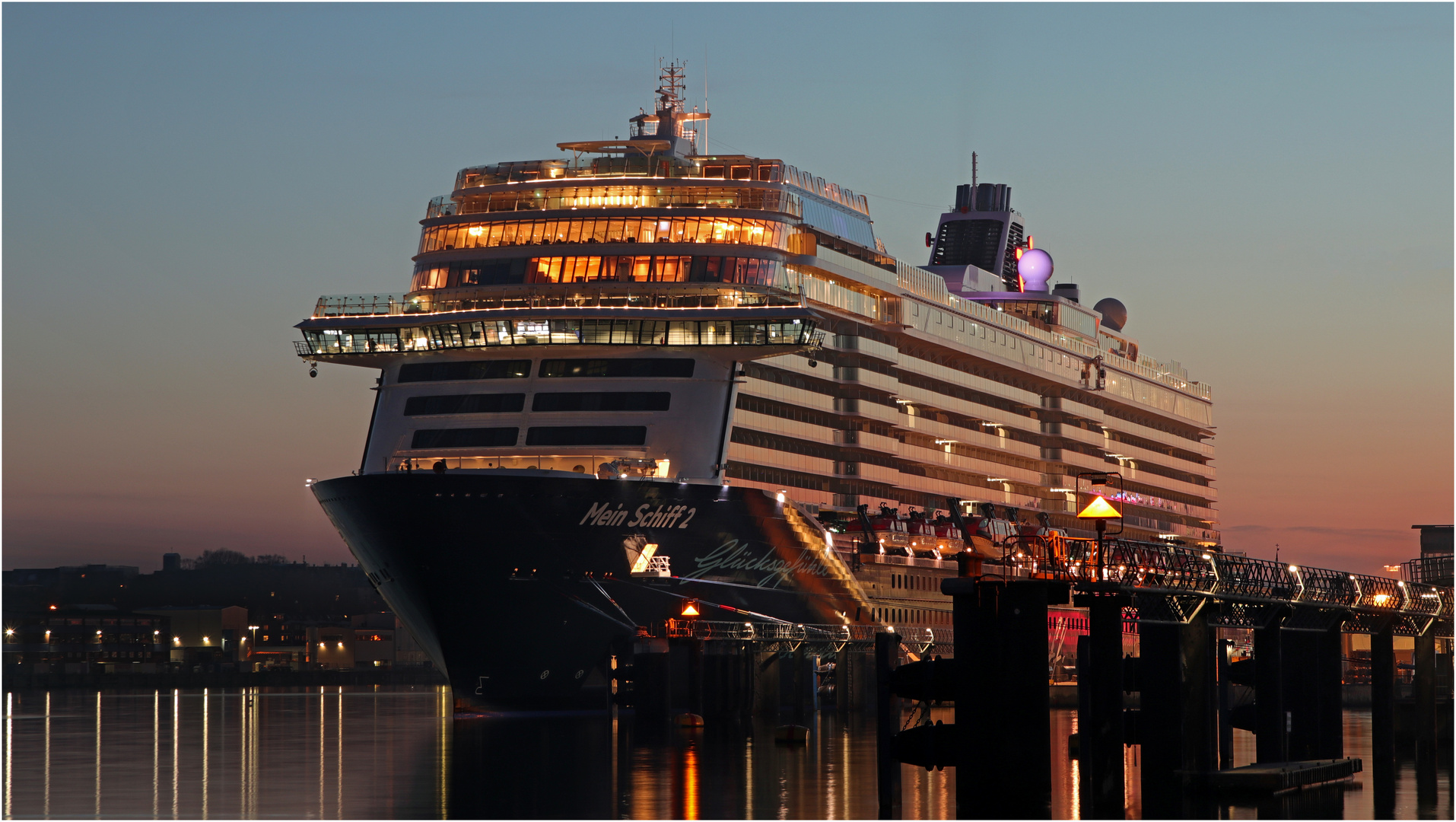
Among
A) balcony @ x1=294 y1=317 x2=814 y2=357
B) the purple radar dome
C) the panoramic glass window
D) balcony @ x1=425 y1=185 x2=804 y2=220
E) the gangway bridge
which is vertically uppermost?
the purple radar dome

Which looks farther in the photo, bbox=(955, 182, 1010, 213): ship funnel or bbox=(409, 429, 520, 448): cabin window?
bbox=(955, 182, 1010, 213): ship funnel

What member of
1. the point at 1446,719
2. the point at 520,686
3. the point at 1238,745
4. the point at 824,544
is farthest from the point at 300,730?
the point at 1446,719

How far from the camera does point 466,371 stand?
6397 centimetres

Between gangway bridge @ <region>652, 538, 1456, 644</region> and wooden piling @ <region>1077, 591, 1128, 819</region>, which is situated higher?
gangway bridge @ <region>652, 538, 1456, 644</region>

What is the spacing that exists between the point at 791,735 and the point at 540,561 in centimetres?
927

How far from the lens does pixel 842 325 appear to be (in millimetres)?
73438

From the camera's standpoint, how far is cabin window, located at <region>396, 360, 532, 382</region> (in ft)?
207

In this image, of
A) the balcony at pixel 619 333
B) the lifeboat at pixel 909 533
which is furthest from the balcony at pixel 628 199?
the lifeboat at pixel 909 533

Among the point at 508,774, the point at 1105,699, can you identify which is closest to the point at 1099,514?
the point at 1105,699

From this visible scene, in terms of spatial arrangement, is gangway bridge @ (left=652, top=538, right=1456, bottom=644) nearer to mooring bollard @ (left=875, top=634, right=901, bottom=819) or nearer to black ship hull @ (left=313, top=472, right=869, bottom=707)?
black ship hull @ (left=313, top=472, right=869, bottom=707)

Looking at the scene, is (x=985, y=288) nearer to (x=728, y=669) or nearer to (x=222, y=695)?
(x=728, y=669)

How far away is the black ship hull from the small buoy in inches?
279

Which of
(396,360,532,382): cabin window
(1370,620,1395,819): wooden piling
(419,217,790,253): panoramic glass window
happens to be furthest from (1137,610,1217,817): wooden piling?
(419,217,790,253): panoramic glass window

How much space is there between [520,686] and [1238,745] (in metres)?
21.9
